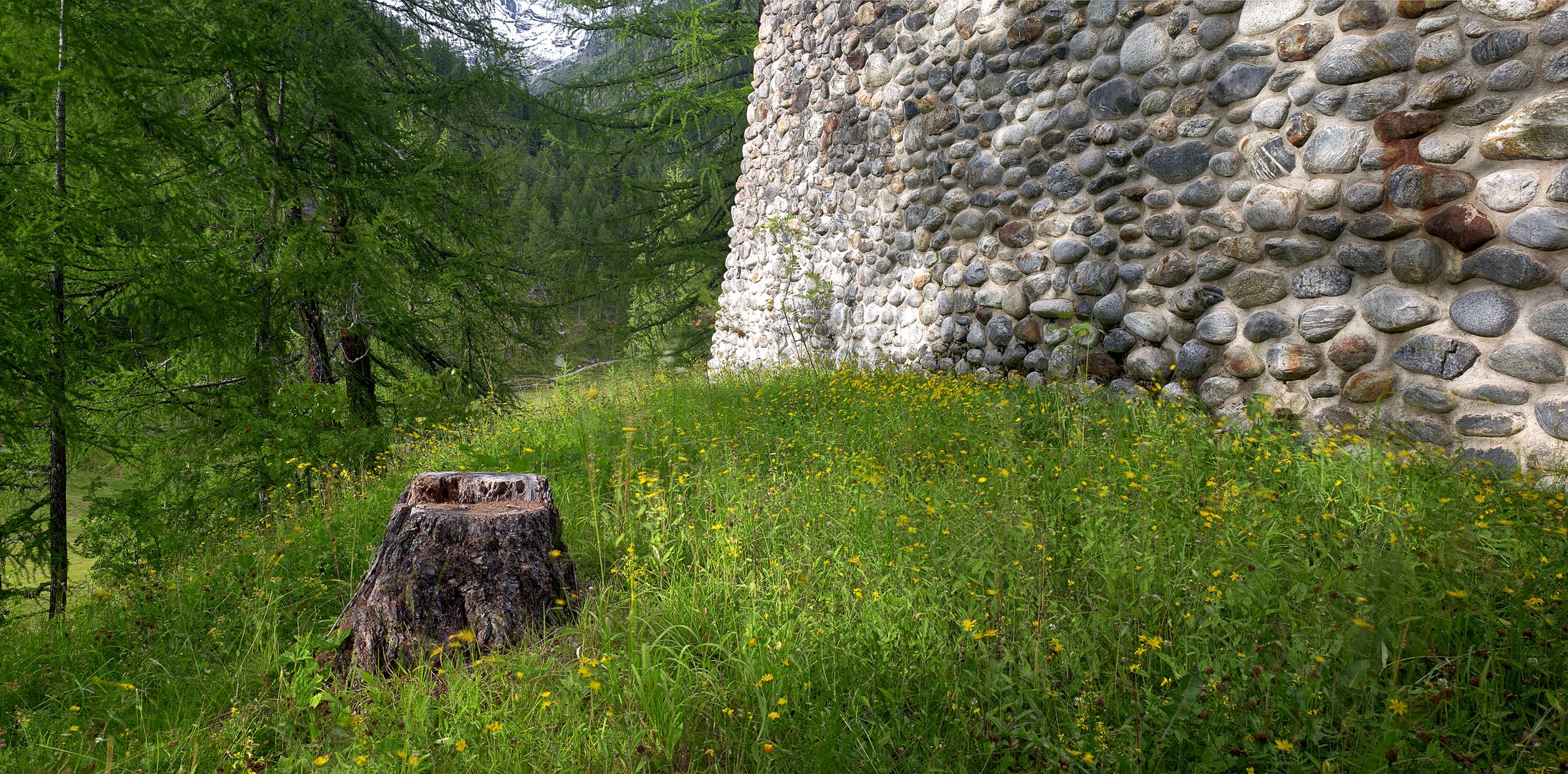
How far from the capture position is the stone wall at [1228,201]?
3.38 m

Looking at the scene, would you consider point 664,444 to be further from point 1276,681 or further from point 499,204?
point 499,204

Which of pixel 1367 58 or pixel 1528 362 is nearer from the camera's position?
pixel 1528 362

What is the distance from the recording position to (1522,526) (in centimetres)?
276

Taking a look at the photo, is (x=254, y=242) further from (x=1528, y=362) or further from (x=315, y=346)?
(x=1528, y=362)

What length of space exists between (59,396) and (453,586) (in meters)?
2.49

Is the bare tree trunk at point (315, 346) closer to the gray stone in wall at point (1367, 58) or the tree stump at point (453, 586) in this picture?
the tree stump at point (453, 586)

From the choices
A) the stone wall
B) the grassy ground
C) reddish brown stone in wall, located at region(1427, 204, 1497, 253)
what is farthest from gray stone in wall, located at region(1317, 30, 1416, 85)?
the grassy ground

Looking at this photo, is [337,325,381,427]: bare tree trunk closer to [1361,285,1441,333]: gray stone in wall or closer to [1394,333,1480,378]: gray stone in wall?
[1361,285,1441,333]: gray stone in wall

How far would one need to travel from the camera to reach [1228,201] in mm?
4410

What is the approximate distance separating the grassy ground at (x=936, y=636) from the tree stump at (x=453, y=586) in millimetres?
138

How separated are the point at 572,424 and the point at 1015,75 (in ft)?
13.3

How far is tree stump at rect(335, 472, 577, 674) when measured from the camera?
2.87 metres

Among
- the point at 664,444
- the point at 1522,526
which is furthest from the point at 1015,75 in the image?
the point at 1522,526

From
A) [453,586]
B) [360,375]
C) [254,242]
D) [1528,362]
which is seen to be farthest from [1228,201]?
[360,375]
